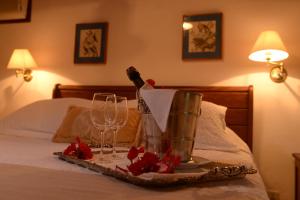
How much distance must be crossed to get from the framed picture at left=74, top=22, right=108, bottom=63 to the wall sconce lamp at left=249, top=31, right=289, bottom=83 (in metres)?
1.25

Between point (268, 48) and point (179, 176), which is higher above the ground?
point (268, 48)

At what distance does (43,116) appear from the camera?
82.3 inches

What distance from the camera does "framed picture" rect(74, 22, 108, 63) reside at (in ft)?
8.50

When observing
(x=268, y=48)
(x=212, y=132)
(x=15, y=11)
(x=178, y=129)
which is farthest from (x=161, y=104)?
(x=15, y=11)

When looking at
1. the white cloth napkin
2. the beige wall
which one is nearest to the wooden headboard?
the beige wall

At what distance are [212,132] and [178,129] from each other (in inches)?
31.2

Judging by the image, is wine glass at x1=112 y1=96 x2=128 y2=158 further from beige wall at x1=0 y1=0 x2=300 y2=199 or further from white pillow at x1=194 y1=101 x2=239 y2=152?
beige wall at x1=0 y1=0 x2=300 y2=199

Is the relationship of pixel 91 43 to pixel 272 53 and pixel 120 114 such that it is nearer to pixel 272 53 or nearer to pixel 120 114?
pixel 272 53

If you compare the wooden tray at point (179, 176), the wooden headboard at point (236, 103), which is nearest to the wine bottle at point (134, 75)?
the wooden tray at point (179, 176)

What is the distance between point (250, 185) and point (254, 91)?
4.90 feet

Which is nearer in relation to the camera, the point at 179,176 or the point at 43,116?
the point at 179,176

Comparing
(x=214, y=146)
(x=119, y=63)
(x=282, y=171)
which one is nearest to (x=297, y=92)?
(x=282, y=171)

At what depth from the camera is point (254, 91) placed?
2191mm

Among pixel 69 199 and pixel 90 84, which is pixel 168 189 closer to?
pixel 69 199
